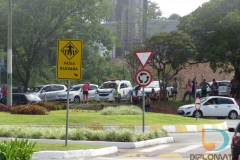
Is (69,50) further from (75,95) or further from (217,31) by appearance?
(217,31)

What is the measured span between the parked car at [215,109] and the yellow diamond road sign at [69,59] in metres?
19.7

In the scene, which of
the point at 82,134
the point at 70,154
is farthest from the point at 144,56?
the point at 70,154

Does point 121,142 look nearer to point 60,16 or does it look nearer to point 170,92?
point 60,16

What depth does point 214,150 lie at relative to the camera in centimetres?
1706

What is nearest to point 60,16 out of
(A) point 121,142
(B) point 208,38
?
(B) point 208,38

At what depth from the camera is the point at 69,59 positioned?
52.0ft

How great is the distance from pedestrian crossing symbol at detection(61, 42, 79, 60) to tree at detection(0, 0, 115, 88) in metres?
25.2

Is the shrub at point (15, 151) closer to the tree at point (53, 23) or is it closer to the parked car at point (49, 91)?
the tree at point (53, 23)

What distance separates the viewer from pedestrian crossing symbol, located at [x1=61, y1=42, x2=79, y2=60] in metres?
15.9

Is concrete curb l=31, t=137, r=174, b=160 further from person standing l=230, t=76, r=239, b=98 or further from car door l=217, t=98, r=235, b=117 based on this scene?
person standing l=230, t=76, r=239, b=98

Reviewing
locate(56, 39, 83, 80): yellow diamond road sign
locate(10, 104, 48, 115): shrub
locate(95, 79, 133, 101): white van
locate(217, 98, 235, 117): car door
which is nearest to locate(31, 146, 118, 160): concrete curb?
locate(56, 39, 83, 80): yellow diamond road sign

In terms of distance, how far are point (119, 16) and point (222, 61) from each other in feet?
57.5

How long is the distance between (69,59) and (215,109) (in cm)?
2052

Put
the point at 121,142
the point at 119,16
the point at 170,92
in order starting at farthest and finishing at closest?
1. the point at 119,16
2. the point at 170,92
3. the point at 121,142
